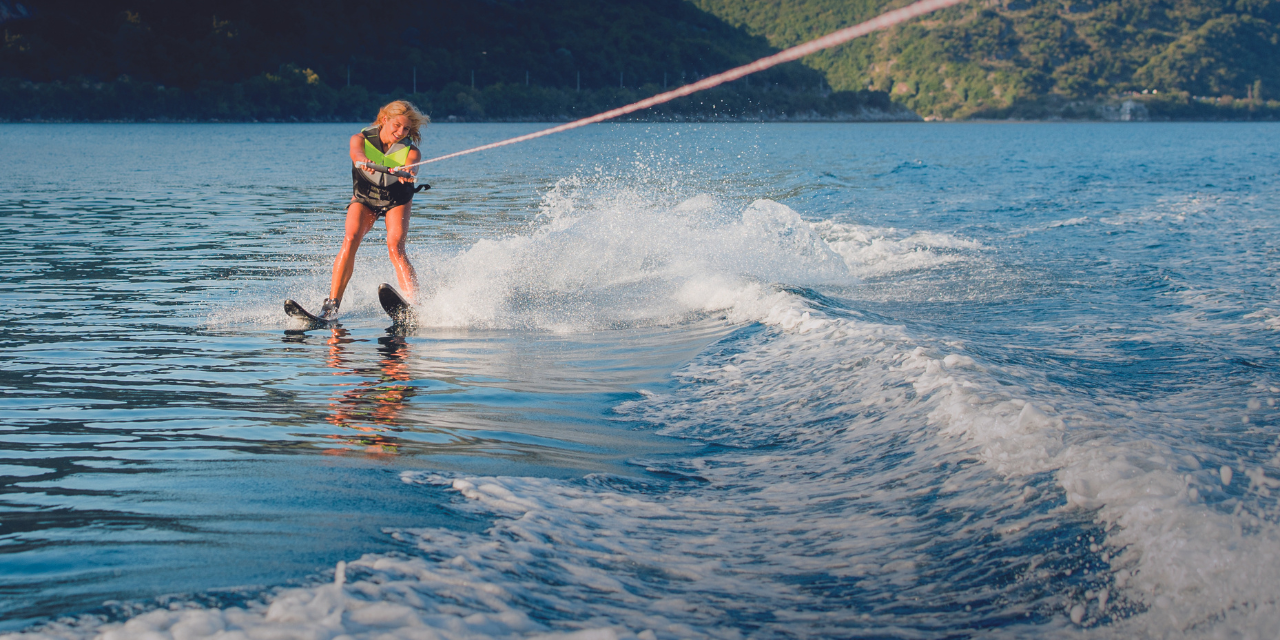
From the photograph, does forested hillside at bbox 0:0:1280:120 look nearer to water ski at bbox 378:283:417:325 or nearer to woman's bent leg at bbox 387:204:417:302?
woman's bent leg at bbox 387:204:417:302

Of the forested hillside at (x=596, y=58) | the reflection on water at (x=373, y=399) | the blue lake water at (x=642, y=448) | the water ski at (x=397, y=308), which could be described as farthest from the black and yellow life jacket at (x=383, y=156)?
the forested hillside at (x=596, y=58)

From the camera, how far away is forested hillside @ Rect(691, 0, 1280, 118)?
13800 centimetres

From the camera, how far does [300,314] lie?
7551 millimetres

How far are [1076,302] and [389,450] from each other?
685 cm

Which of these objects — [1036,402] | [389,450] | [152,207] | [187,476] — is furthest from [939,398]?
[152,207]

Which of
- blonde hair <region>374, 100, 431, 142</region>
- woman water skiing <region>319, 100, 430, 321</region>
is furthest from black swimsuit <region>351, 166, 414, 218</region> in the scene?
blonde hair <region>374, 100, 431, 142</region>

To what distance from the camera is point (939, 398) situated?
16.2 ft

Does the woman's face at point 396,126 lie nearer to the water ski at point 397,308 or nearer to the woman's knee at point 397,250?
the woman's knee at point 397,250

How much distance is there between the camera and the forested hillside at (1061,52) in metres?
138

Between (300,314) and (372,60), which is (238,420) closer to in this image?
(300,314)

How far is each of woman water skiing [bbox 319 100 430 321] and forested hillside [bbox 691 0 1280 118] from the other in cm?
13832

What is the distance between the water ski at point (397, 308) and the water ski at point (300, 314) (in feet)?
1.73

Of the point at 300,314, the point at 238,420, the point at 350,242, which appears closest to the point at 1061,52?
the point at 350,242

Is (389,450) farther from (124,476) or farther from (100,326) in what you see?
(100,326)
